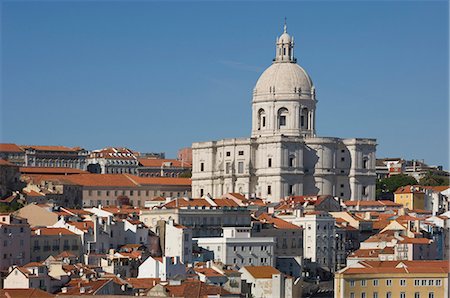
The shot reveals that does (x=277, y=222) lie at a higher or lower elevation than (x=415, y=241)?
higher

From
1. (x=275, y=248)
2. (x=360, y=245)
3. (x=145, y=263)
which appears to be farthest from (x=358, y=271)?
(x=360, y=245)

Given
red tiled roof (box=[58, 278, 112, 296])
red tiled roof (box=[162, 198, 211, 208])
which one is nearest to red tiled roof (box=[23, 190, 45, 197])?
red tiled roof (box=[162, 198, 211, 208])

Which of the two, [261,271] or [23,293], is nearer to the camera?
[23,293]

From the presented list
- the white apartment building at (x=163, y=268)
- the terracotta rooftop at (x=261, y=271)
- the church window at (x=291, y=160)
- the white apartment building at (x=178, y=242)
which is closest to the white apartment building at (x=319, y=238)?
the white apartment building at (x=178, y=242)

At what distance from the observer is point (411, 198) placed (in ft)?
297

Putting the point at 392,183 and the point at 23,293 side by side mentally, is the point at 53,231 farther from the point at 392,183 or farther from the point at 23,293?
the point at 392,183

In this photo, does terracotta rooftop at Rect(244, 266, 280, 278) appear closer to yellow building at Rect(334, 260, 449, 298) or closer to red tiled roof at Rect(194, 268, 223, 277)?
red tiled roof at Rect(194, 268, 223, 277)

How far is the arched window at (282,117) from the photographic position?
93.9 metres

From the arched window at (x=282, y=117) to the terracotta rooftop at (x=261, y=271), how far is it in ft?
127

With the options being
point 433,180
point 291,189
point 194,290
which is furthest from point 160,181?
point 194,290

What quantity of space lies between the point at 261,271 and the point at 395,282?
6.35 m

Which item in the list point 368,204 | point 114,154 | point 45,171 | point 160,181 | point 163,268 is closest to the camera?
point 163,268

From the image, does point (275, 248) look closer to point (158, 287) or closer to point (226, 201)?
point (226, 201)

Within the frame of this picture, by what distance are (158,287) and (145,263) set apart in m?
7.45
